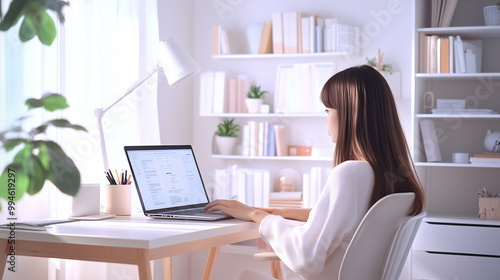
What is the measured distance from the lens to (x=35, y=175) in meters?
2.27

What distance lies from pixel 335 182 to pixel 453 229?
1.81 metres

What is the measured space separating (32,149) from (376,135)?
4.12ft

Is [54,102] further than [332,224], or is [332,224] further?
[54,102]

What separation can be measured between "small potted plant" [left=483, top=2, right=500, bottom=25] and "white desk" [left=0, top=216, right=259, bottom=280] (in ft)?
7.36

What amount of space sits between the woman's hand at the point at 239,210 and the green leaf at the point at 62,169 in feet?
1.69

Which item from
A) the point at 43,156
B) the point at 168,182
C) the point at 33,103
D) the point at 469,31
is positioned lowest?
the point at 168,182

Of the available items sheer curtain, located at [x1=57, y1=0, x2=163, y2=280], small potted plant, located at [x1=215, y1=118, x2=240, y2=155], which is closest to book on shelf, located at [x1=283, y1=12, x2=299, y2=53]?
small potted plant, located at [x1=215, y1=118, x2=240, y2=155]

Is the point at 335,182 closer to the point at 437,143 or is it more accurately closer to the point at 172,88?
the point at 437,143

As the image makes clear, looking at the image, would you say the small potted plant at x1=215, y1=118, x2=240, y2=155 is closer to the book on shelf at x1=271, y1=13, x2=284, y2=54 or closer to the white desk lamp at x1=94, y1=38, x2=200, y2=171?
the book on shelf at x1=271, y1=13, x2=284, y2=54

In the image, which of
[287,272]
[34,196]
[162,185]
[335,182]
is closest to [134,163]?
[162,185]

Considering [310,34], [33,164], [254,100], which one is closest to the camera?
[33,164]

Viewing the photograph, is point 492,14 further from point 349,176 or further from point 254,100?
point 349,176

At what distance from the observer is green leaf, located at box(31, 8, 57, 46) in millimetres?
2281

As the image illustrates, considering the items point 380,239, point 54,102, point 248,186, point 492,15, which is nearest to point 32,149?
point 54,102
